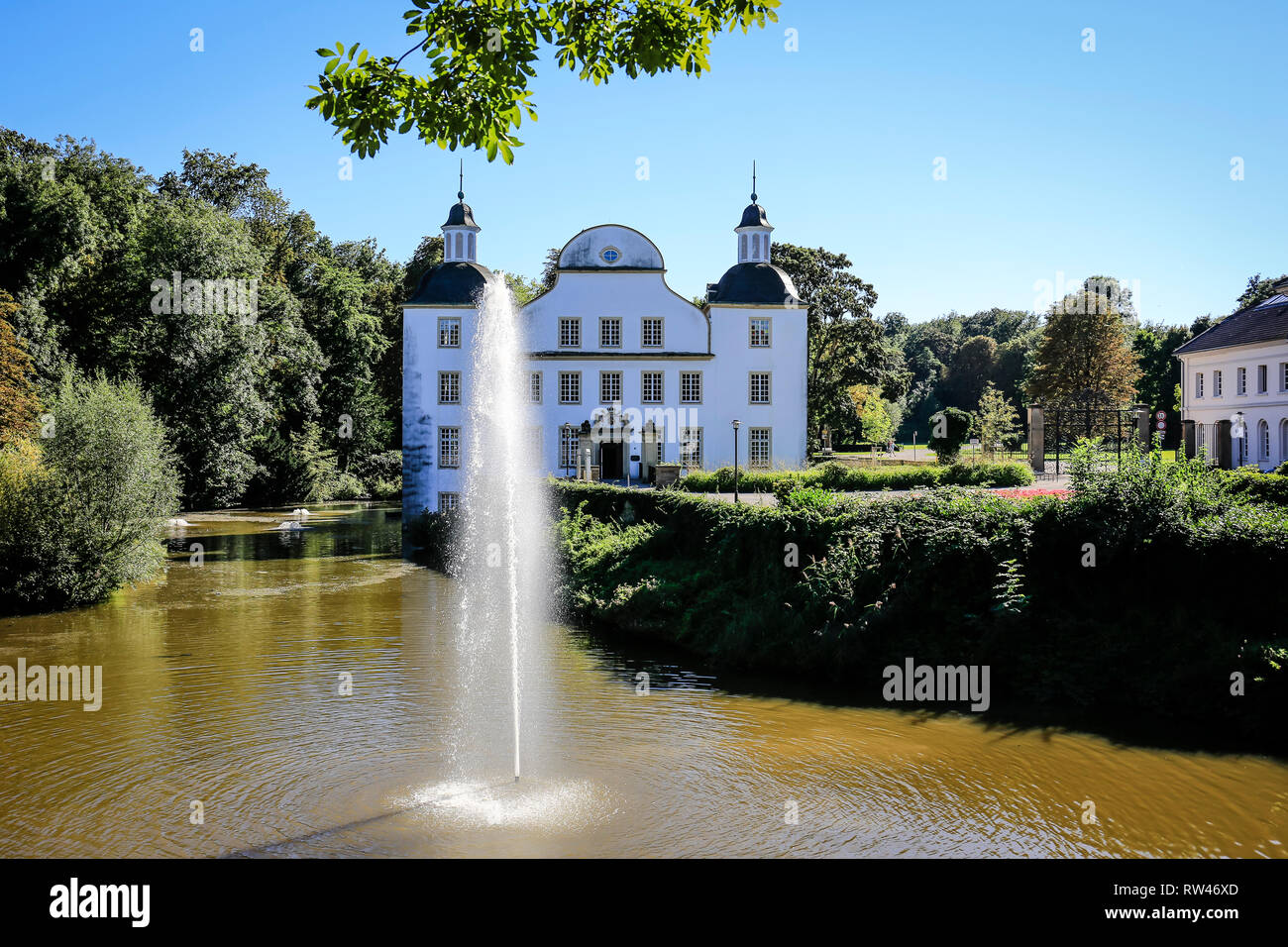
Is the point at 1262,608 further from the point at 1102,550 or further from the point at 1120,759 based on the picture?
the point at 1120,759

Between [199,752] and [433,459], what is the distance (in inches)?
1162

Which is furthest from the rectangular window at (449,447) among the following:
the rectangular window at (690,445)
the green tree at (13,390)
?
the green tree at (13,390)

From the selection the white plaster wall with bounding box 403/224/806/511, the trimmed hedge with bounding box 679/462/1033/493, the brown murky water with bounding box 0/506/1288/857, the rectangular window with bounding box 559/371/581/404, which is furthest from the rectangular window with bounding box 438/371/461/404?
the brown murky water with bounding box 0/506/1288/857

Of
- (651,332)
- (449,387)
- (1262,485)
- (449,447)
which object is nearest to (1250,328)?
(651,332)

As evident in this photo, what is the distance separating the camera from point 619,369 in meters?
Result: 41.8

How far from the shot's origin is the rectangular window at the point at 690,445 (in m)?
41.9

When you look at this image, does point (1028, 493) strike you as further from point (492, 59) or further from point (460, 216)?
point (460, 216)

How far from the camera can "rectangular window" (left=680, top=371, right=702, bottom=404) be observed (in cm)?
4206

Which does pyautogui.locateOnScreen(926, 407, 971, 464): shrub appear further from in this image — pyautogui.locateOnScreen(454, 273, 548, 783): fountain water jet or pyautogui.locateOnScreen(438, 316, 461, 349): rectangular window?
pyautogui.locateOnScreen(438, 316, 461, 349): rectangular window

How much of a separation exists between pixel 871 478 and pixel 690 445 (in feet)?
35.0

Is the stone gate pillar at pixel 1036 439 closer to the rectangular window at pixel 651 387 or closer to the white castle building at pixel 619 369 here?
the white castle building at pixel 619 369

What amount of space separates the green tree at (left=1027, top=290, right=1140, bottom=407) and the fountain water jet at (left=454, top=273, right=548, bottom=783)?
1488 inches

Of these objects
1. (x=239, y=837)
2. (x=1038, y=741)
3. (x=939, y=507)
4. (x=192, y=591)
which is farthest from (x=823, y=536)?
(x=192, y=591)

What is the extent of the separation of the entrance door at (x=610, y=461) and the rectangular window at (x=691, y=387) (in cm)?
349
